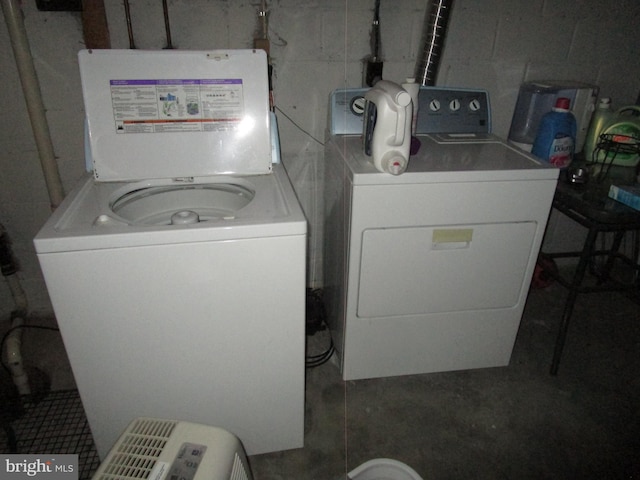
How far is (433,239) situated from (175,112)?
904 millimetres

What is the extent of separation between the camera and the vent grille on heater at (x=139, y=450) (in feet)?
2.45

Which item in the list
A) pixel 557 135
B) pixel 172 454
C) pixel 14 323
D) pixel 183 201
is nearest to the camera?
pixel 172 454

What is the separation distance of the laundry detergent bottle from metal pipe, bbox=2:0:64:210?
1851 millimetres

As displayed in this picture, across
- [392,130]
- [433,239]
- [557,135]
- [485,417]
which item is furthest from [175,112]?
[485,417]

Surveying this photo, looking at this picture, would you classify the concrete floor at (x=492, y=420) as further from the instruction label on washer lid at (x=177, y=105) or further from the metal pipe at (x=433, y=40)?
the metal pipe at (x=433, y=40)

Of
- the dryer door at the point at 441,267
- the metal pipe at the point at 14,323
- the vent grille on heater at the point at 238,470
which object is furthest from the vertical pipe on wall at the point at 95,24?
the vent grille on heater at the point at 238,470

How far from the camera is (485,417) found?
1432 millimetres

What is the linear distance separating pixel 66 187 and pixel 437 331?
156 centimetres

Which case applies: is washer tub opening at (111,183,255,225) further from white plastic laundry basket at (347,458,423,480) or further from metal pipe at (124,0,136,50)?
white plastic laundry basket at (347,458,423,480)

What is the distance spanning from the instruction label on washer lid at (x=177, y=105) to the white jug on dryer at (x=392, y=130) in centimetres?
45

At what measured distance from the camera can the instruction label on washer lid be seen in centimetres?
124

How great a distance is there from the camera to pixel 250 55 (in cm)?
128

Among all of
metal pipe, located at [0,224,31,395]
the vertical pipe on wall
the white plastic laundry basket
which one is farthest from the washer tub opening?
the white plastic laundry basket

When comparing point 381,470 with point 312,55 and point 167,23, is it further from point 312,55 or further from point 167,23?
point 167,23
